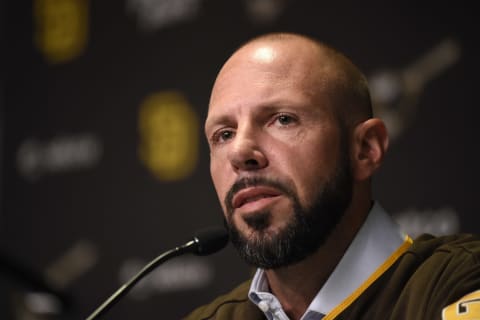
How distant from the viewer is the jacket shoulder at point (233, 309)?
162 centimetres

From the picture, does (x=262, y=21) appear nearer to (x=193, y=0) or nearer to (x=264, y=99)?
(x=193, y=0)

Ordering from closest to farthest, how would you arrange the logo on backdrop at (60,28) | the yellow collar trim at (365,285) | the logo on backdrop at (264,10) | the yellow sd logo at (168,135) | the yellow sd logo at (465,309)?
1. the yellow sd logo at (465,309)
2. the yellow collar trim at (365,285)
3. the logo on backdrop at (264,10)
4. the yellow sd logo at (168,135)
5. the logo on backdrop at (60,28)

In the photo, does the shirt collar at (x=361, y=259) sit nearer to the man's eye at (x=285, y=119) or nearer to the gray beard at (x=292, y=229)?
the gray beard at (x=292, y=229)

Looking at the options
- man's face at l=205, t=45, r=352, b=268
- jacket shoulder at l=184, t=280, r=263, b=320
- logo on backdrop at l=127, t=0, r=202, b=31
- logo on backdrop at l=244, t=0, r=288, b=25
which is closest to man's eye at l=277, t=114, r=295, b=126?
man's face at l=205, t=45, r=352, b=268

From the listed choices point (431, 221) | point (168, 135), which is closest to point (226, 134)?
point (431, 221)

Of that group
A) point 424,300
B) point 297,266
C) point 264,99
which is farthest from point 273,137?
point 424,300

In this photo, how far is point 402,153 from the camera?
217 cm

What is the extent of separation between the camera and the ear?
5.27 feet

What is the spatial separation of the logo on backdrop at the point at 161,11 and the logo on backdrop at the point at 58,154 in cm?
44

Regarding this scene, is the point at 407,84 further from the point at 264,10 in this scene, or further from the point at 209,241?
the point at 209,241

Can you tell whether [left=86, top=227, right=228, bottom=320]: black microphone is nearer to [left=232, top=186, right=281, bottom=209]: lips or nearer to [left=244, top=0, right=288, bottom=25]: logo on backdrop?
[left=232, top=186, right=281, bottom=209]: lips

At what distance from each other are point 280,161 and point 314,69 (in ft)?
0.68

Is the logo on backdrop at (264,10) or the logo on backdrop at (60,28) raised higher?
the logo on backdrop at (60,28)

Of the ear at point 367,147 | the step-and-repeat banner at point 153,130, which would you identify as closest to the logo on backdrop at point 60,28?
the step-and-repeat banner at point 153,130
